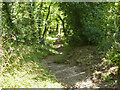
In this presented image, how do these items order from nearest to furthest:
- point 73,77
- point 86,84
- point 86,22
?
1. point 86,84
2. point 73,77
3. point 86,22

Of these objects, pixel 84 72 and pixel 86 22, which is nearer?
pixel 84 72

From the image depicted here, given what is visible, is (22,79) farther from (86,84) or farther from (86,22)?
(86,22)

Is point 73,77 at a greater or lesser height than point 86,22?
lesser

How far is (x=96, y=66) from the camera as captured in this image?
559 cm

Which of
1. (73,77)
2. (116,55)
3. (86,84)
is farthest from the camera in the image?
(73,77)

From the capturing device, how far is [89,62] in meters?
6.27

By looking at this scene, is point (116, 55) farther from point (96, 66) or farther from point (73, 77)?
point (73, 77)

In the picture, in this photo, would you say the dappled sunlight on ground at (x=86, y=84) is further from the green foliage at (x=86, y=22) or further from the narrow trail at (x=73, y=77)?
the green foliage at (x=86, y=22)

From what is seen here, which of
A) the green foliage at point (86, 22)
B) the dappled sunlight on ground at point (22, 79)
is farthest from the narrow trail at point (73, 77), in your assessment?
the green foliage at point (86, 22)

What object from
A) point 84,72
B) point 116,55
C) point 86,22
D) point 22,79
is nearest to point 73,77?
point 84,72

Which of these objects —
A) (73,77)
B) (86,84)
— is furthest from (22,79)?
(73,77)

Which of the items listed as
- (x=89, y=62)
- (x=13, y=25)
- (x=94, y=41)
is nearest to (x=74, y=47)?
(x=94, y=41)

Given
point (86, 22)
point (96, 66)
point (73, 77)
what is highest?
point (86, 22)

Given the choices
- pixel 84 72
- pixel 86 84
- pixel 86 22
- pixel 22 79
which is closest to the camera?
pixel 22 79
